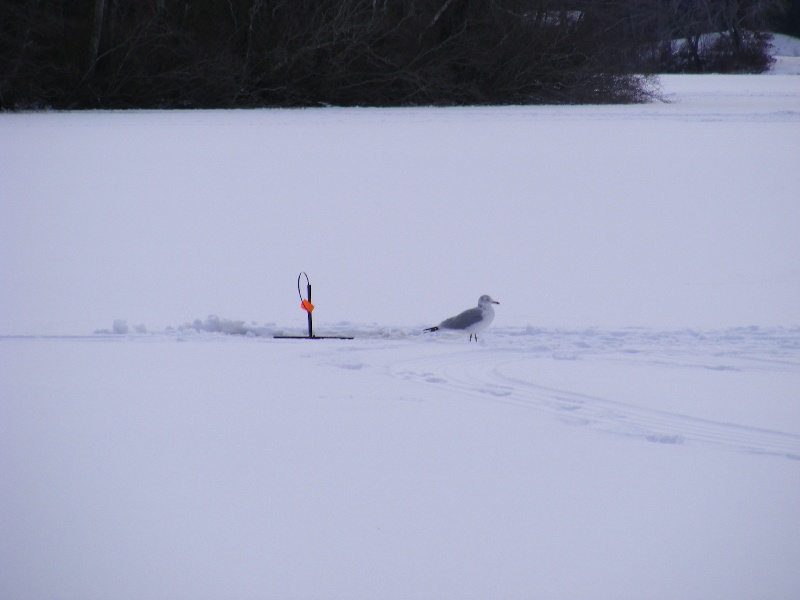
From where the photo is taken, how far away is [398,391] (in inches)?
148

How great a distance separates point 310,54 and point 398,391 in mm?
14781

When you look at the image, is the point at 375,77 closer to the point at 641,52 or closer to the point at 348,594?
the point at 641,52

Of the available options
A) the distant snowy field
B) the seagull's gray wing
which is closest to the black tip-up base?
the distant snowy field

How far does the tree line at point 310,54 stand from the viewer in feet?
55.1

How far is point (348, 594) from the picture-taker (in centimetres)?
239

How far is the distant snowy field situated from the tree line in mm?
7978

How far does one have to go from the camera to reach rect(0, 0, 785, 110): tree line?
661 inches

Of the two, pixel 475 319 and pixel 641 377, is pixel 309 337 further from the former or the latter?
pixel 641 377

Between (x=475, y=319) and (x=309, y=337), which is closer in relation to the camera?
(x=475, y=319)

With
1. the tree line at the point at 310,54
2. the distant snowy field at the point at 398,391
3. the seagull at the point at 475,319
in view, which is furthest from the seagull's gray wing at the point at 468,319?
the tree line at the point at 310,54

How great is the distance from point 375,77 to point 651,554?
16.1 metres

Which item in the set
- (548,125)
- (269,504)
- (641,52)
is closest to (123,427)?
(269,504)

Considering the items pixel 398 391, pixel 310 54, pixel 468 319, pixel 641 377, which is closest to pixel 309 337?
pixel 468 319

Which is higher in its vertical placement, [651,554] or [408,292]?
[408,292]
